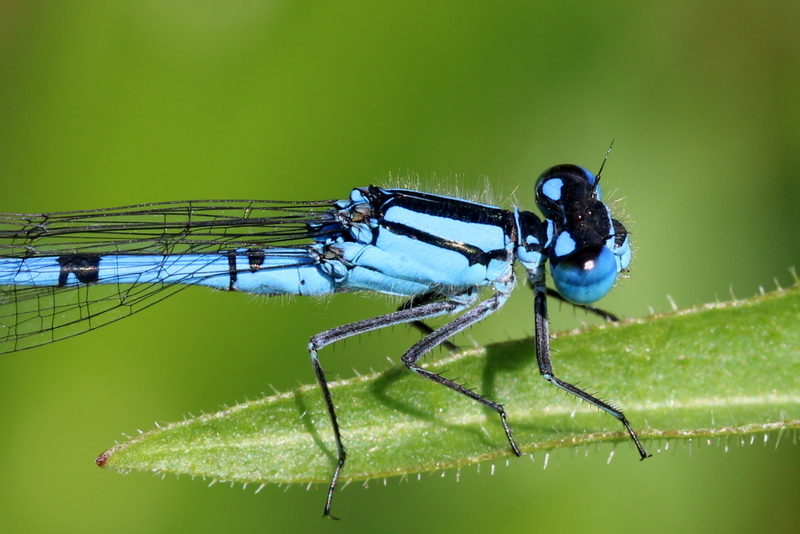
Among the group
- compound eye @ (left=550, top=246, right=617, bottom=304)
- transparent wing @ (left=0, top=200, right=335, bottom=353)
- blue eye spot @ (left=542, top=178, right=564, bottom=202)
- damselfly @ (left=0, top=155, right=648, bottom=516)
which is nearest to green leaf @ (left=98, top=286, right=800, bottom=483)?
damselfly @ (left=0, top=155, right=648, bottom=516)

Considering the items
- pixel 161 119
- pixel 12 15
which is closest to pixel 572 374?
pixel 161 119

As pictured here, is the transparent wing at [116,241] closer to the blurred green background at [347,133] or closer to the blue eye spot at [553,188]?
the blurred green background at [347,133]

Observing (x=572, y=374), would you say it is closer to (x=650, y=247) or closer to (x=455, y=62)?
(x=650, y=247)

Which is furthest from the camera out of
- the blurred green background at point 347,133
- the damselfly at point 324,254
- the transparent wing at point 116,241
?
the blurred green background at point 347,133

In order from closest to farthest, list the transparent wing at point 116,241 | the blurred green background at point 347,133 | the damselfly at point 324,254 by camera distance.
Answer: the damselfly at point 324,254 → the transparent wing at point 116,241 → the blurred green background at point 347,133

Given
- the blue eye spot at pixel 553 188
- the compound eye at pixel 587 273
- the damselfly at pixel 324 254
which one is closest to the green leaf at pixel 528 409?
the damselfly at pixel 324 254

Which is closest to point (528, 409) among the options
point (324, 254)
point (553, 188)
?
point (553, 188)

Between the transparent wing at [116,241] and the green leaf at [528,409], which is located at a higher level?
the transparent wing at [116,241]

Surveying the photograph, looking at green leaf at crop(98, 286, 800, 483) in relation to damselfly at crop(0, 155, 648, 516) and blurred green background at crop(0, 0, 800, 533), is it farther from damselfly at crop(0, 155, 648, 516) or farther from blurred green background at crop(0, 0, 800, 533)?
blurred green background at crop(0, 0, 800, 533)
